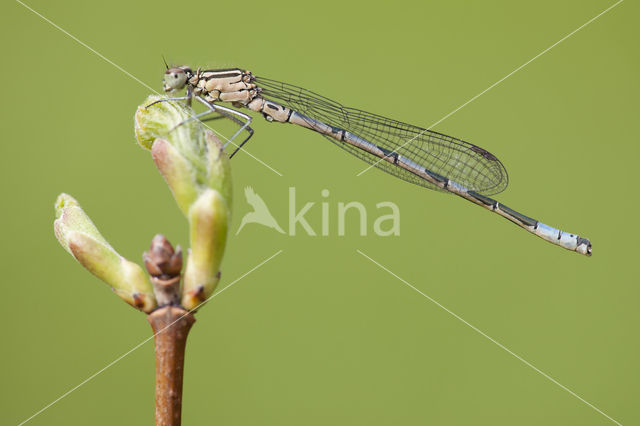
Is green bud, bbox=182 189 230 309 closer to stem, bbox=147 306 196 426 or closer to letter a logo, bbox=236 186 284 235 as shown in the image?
stem, bbox=147 306 196 426

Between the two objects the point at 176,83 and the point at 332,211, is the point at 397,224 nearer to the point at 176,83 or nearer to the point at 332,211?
the point at 332,211

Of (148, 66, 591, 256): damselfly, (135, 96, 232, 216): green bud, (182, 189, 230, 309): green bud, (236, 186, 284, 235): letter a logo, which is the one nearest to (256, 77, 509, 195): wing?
(148, 66, 591, 256): damselfly

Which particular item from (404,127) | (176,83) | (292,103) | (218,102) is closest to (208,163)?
(176,83)

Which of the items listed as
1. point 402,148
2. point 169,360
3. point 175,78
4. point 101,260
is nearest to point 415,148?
point 402,148

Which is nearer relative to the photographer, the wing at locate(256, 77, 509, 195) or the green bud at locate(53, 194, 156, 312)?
the green bud at locate(53, 194, 156, 312)

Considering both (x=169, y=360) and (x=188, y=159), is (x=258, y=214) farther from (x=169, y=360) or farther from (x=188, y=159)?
(x=169, y=360)

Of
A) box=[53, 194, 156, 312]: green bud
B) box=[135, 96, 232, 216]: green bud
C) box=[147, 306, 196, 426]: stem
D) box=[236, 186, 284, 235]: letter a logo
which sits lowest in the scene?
box=[147, 306, 196, 426]: stem
